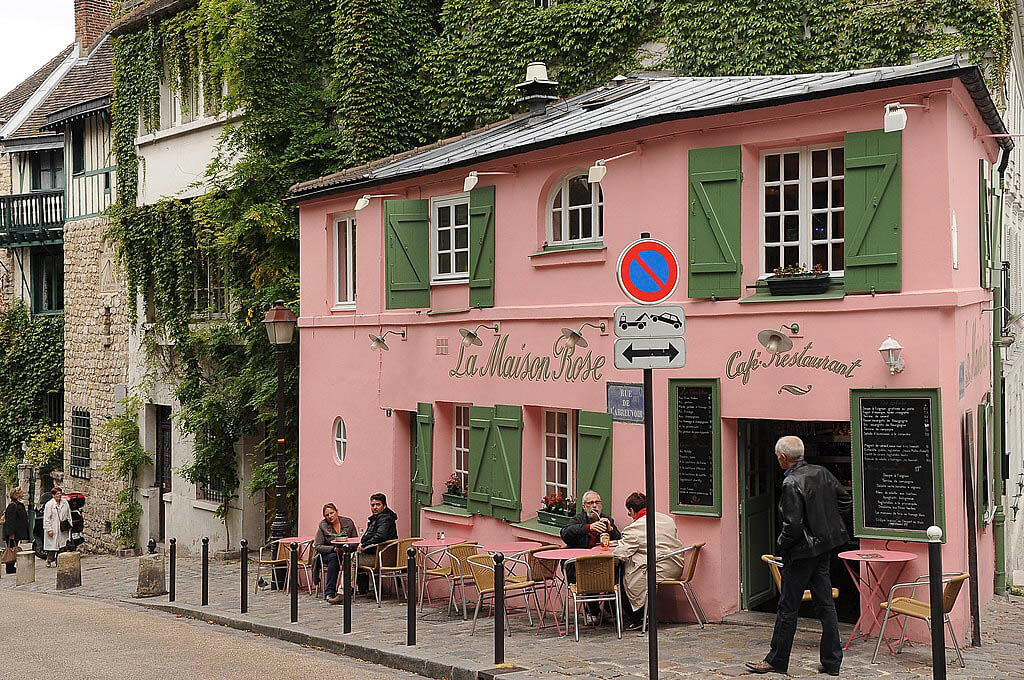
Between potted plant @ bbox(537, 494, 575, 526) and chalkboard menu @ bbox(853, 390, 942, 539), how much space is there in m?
3.58

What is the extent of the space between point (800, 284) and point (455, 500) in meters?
5.83

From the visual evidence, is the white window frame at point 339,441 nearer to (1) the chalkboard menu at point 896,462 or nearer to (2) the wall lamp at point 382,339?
(2) the wall lamp at point 382,339

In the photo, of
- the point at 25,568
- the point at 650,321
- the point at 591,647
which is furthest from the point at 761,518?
the point at 25,568

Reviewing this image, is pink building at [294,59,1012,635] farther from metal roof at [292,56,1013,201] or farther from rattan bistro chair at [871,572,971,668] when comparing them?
rattan bistro chair at [871,572,971,668]

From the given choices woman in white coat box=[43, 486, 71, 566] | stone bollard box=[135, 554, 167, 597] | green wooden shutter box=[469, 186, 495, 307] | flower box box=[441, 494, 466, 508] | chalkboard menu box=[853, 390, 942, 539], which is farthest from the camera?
woman in white coat box=[43, 486, 71, 566]

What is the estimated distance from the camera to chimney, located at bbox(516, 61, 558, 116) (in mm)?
17922

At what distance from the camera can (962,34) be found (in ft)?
54.7

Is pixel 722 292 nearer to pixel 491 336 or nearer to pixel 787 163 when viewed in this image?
pixel 787 163

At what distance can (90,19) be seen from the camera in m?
32.6

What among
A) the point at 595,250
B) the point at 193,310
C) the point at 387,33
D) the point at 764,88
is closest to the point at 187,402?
the point at 193,310

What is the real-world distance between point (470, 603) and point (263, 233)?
946 cm

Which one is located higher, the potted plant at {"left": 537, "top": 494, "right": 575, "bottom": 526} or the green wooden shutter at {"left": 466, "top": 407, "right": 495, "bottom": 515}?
the green wooden shutter at {"left": 466, "top": 407, "right": 495, "bottom": 515}

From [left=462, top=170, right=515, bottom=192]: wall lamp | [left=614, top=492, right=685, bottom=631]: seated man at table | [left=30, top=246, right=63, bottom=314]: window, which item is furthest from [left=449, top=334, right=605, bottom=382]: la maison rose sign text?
[left=30, top=246, right=63, bottom=314]: window

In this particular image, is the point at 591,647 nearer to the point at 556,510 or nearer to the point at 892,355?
the point at 556,510
